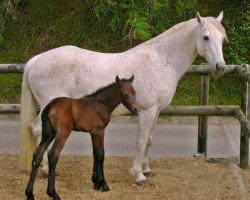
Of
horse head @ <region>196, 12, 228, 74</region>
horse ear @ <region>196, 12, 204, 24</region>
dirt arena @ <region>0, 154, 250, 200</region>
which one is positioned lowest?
dirt arena @ <region>0, 154, 250, 200</region>

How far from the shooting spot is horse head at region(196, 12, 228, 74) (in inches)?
194

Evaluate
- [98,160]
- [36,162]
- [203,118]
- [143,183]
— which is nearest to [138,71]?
[98,160]

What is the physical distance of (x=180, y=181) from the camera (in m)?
5.50

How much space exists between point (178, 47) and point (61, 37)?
7.85 metres

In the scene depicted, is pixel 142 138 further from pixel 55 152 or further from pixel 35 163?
pixel 35 163

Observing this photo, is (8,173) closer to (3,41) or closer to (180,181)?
(180,181)

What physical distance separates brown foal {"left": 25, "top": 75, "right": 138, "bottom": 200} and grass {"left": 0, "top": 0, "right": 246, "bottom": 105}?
6708 millimetres

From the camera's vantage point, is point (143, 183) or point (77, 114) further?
point (143, 183)

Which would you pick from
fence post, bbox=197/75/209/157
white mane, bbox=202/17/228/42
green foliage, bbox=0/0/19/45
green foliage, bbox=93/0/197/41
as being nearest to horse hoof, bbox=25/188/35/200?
white mane, bbox=202/17/228/42

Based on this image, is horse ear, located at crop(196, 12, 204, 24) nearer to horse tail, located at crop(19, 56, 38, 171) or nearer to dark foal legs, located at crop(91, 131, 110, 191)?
dark foal legs, located at crop(91, 131, 110, 191)

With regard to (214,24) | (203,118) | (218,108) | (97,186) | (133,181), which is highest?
(214,24)

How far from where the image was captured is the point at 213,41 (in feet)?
16.2

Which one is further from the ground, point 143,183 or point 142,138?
point 142,138

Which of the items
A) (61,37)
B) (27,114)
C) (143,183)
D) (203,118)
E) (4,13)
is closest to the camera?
(143,183)
